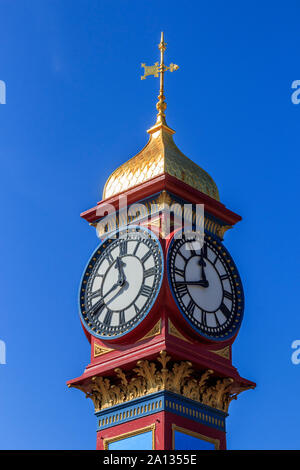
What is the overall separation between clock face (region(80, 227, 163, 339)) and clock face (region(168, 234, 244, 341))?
704mm

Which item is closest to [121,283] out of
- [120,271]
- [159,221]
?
[120,271]

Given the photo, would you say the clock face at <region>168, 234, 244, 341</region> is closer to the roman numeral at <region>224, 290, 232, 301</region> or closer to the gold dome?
the roman numeral at <region>224, 290, 232, 301</region>

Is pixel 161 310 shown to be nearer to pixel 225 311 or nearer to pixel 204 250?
pixel 225 311

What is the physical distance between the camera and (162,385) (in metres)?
36.8

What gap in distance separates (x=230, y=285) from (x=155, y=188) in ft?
11.9

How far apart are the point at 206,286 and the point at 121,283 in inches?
95.9

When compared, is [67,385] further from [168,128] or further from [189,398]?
[168,128]

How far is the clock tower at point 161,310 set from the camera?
36938 mm

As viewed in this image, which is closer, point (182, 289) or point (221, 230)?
point (182, 289)

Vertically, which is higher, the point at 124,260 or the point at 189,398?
the point at 124,260

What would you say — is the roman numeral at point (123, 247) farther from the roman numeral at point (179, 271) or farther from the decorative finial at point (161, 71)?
the decorative finial at point (161, 71)
